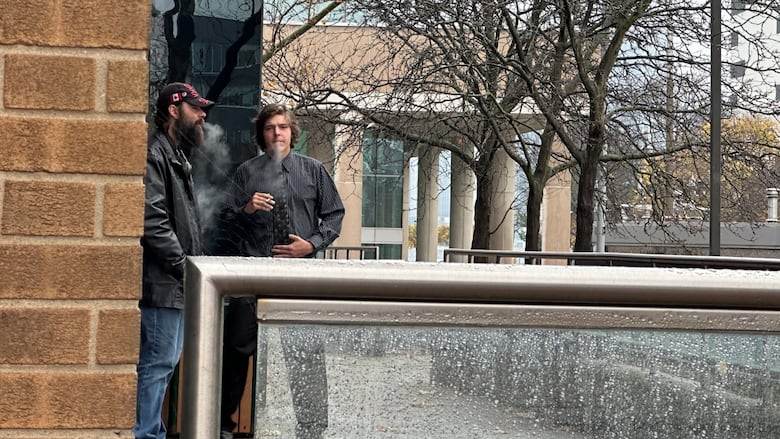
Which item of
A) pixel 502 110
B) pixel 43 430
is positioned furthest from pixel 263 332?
pixel 502 110

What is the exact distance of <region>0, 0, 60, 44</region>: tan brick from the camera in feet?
4.51

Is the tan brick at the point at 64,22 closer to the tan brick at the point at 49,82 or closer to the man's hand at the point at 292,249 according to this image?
the tan brick at the point at 49,82

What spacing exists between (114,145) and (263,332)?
0.35m

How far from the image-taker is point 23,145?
1.36 meters

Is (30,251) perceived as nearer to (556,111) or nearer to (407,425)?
(407,425)

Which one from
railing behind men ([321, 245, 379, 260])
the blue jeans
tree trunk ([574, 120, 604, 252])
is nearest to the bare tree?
tree trunk ([574, 120, 604, 252])

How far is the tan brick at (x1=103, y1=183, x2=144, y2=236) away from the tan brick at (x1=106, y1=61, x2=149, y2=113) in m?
0.10

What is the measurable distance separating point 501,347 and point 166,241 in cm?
106

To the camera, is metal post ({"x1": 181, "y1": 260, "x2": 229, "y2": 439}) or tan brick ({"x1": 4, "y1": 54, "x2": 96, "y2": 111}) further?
tan brick ({"x1": 4, "y1": 54, "x2": 96, "y2": 111})

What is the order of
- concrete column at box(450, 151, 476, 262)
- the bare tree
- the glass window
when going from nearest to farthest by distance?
1. the bare tree
2. concrete column at box(450, 151, 476, 262)
3. the glass window

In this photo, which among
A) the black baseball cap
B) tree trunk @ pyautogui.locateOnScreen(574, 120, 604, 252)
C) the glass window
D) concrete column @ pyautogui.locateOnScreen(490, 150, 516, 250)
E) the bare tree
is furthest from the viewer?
the glass window

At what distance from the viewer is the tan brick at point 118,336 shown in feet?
4.51

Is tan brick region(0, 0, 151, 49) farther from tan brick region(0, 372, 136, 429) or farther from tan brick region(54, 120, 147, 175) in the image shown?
tan brick region(0, 372, 136, 429)

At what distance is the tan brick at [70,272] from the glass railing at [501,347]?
6.9 inches
